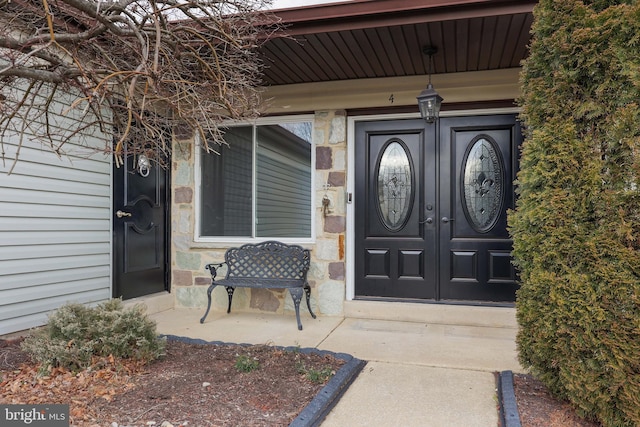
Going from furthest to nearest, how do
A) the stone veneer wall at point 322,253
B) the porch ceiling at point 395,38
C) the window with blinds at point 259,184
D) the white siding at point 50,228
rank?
the window with blinds at point 259,184 → the stone veneer wall at point 322,253 → the white siding at point 50,228 → the porch ceiling at point 395,38

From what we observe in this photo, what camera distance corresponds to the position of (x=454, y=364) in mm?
2881

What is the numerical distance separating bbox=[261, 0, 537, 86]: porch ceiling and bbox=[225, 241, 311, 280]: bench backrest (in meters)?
1.64

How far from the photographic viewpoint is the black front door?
4070 millimetres

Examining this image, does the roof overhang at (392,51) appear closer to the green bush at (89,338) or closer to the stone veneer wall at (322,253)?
the stone veneer wall at (322,253)

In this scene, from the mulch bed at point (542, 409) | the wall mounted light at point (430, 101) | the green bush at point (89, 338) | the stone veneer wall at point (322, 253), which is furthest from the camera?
the stone veneer wall at point (322, 253)

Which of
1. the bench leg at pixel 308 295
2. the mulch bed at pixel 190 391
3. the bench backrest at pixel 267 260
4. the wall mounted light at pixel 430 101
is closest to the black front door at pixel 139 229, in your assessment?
the bench backrest at pixel 267 260

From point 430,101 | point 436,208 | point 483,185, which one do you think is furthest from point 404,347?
point 430,101

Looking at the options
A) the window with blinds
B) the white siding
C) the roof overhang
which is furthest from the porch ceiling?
the white siding

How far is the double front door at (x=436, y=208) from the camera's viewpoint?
4062mm

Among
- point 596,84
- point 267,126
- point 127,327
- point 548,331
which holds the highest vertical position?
point 267,126

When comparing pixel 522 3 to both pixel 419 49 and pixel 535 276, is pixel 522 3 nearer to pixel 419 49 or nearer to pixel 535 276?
pixel 419 49

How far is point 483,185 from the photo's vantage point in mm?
4121

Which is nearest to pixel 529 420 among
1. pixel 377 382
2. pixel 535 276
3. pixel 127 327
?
pixel 535 276

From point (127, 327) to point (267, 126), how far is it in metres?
2.65
